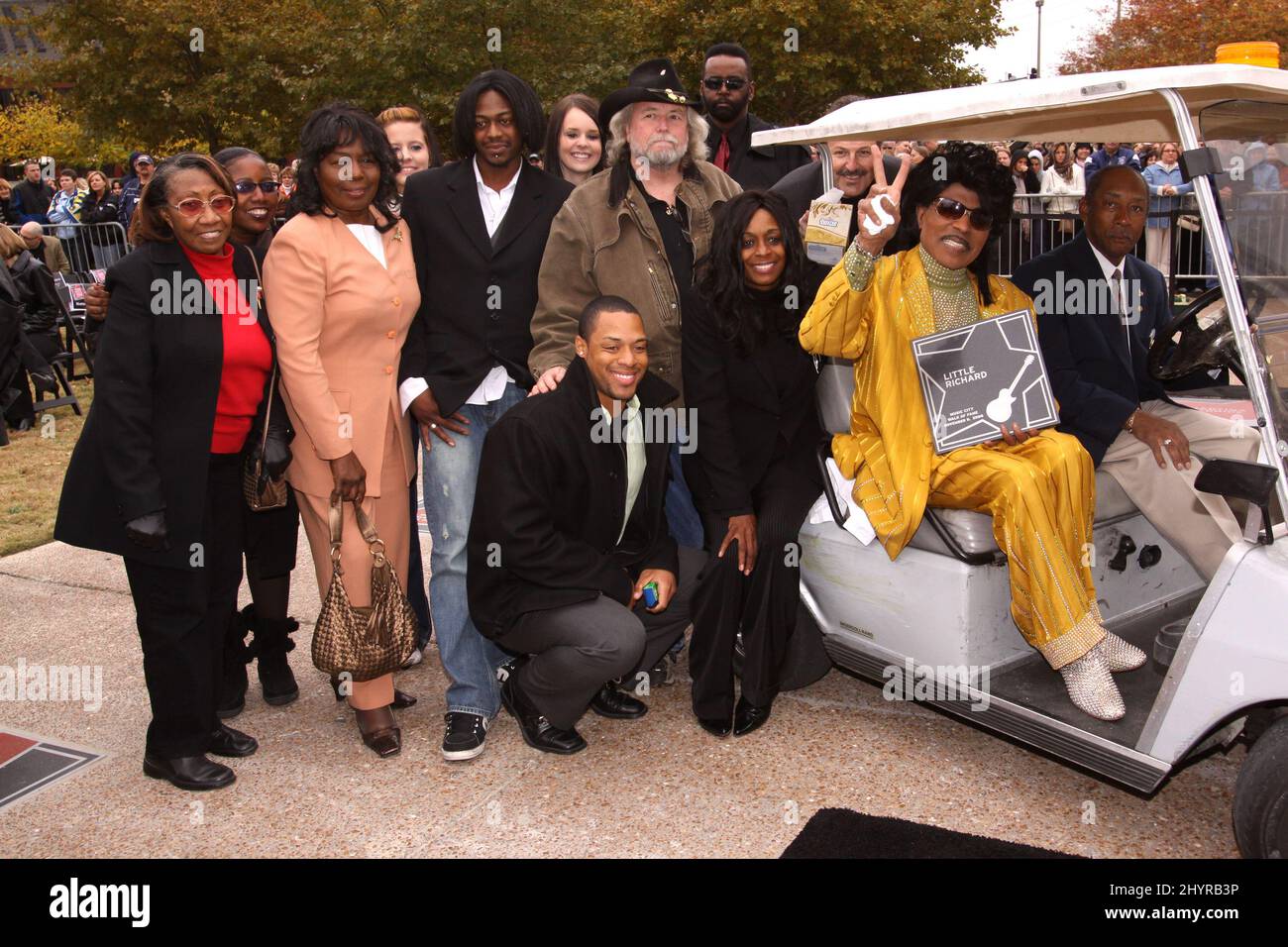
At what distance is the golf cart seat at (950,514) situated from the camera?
11.0 ft

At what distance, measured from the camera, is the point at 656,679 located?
14.0 feet

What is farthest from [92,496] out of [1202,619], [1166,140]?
[1166,140]

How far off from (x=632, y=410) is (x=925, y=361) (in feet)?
3.16

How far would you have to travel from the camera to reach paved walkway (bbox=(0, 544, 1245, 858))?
127 inches

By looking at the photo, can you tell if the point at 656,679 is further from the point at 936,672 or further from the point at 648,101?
the point at 648,101

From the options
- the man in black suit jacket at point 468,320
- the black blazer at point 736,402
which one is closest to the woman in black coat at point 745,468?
the black blazer at point 736,402

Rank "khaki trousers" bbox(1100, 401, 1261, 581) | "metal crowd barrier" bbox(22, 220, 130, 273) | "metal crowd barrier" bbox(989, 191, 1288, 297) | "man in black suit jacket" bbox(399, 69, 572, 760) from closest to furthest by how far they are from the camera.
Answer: "khaki trousers" bbox(1100, 401, 1261, 581) → "man in black suit jacket" bbox(399, 69, 572, 760) → "metal crowd barrier" bbox(989, 191, 1288, 297) → "metal crowd barrier" bbox(22, 220, 130, 273)

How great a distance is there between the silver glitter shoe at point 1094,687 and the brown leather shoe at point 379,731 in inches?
84.8

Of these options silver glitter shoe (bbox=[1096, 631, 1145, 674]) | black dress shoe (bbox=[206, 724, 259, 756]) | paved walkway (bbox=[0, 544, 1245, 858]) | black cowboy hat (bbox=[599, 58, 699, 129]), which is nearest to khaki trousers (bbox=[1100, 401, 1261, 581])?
silver glitter shoe (bbox=[1096, 631, 1145, 674])

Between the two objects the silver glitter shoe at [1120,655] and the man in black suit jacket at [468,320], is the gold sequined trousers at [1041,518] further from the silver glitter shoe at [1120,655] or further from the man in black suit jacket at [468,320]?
the man in black suit jacket at [468,320]

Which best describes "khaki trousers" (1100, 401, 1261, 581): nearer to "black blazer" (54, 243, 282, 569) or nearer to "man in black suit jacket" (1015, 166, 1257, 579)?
"man in black suit jacket" (1015, 166, 1257, 579)

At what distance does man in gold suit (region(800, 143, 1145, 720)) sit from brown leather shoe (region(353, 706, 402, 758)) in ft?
5.75

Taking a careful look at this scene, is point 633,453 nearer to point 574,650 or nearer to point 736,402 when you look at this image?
point 736,402
